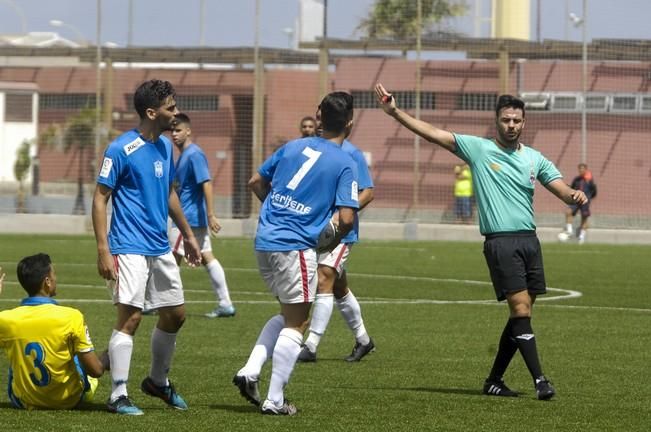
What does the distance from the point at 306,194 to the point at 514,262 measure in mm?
1917

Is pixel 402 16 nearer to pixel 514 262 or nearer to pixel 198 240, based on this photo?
pixel 198 240

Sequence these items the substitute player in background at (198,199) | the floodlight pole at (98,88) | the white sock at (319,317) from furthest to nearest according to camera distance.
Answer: the floodlight pole at (98,88) → the substitute player in background at (198,199) → the white sock at (319,317)

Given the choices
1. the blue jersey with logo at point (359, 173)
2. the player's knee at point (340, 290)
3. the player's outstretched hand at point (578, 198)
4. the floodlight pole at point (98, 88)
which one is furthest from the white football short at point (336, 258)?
the floodlight pole at point (98, 88)

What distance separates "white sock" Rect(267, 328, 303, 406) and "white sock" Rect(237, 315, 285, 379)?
114 millimetres

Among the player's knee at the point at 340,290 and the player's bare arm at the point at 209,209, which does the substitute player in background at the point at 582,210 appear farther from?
the player's knee at the point at 340,290

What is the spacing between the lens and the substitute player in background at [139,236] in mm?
9031

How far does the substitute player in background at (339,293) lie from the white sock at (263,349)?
6.81ft

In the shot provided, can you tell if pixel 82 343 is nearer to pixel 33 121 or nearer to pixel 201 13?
pixel 201 13

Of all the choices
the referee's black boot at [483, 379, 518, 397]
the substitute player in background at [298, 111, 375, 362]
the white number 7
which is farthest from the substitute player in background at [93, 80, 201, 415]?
the substitute player in background at [298, 111, 375, 362]

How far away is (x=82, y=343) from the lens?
8.83 m

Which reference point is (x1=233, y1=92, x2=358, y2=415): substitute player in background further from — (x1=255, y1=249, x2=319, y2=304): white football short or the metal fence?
the metal fence

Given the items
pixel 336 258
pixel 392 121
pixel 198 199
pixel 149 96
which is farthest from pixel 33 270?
pixel 392 121

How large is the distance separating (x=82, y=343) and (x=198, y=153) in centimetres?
764

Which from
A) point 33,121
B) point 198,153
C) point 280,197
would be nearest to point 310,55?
point 33,121
